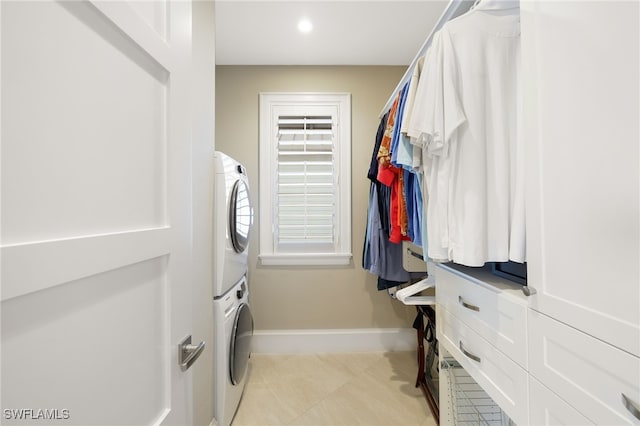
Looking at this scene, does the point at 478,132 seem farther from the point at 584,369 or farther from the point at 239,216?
the point at 239,216

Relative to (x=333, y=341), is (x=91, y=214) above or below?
above

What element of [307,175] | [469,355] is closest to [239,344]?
[469,355]

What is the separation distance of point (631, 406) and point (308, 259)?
2064 mm

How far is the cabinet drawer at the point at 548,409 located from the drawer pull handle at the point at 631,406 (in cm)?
12

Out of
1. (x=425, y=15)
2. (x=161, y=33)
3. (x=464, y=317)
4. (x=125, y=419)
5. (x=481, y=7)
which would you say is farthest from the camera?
(x=425, y=15)

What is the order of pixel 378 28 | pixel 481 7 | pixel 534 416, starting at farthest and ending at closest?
pixel 378 28 → pixel 481 7 → pixel 534 416

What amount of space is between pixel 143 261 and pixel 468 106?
1.12 m

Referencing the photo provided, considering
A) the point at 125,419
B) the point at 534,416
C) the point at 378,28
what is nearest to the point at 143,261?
the point at 125,419

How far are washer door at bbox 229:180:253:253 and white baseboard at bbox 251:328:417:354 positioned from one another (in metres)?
1.12

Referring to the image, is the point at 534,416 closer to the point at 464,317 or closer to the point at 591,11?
the point at 464,317

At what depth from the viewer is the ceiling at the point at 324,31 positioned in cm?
179

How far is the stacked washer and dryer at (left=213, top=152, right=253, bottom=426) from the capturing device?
146 centimetres

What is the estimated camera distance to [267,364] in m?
2.20

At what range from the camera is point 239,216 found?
5.33 ft
